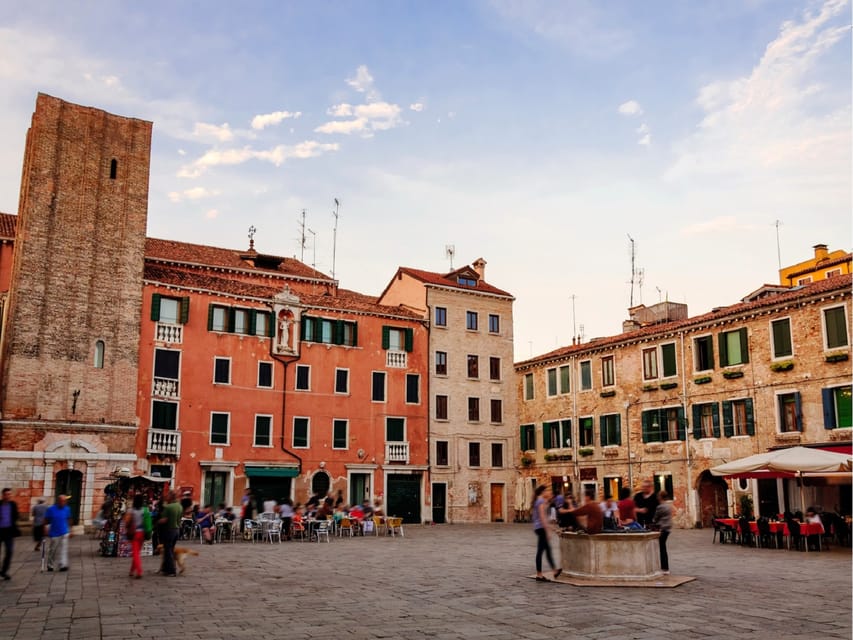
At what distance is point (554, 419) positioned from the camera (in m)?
40.0

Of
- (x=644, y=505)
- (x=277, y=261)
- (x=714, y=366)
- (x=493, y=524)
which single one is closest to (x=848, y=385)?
(x=714, y=366)

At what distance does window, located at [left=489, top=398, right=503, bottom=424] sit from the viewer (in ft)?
132

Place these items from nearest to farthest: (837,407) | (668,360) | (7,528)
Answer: (7,528) < (837,407) < (668,360)

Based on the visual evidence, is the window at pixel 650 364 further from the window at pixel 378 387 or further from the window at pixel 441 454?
the window at pixel 378 387

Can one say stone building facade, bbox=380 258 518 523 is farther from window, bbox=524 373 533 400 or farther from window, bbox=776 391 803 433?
window, bbox=776 391 803 433

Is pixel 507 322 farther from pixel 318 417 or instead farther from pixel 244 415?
pixel 244 415

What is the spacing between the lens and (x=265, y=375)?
34.1 metres

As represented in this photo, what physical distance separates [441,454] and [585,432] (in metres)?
6.87

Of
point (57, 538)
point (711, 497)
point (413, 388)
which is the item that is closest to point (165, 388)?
point (413, 388)

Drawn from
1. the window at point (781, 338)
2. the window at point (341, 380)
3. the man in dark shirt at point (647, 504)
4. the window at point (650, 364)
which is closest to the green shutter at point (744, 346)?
the window at point (781, 338)

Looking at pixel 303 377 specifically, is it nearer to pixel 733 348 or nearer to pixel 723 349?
pixel 723 349

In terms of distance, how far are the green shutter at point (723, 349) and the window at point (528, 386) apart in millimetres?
12338

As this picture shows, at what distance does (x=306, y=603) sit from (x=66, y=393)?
21.2 meters

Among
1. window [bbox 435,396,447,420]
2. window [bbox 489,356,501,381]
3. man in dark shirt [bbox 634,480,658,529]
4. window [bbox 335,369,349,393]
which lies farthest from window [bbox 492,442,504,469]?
man in dark shirt [bbox 634,480,658,529]
